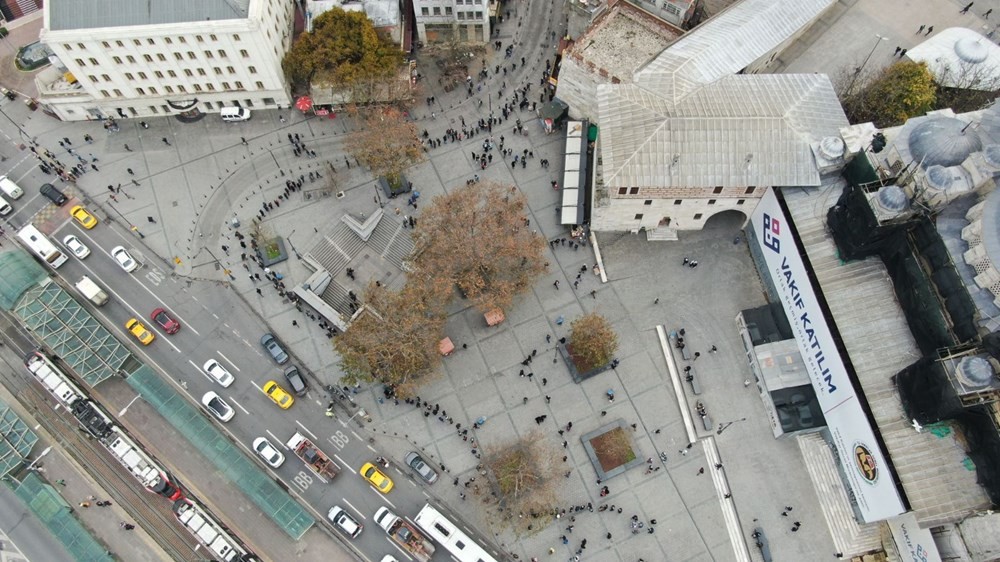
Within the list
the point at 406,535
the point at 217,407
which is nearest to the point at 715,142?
the point at 406,535

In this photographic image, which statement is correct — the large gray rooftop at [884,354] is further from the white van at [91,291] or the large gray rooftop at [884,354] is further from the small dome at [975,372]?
the white van at [91,291]

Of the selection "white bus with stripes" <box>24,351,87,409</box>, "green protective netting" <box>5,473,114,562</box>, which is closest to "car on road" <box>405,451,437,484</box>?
"green protective netting" <box>5,473,114,562</box>

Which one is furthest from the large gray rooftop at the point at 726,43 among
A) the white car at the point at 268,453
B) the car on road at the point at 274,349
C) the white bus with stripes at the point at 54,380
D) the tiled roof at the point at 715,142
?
the white bus with stripes at the point at 54,380

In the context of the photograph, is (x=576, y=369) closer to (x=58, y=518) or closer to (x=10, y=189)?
(x=58, y=518)

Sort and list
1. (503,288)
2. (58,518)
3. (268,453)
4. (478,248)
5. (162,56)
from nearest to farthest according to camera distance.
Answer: (58,518) → (478,248) → (268,453) → (503,288) → (162,56)

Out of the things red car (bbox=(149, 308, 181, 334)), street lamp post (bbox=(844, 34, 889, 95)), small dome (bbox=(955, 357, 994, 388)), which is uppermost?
street lamp post (bbox=(844, 34, 889, 95))

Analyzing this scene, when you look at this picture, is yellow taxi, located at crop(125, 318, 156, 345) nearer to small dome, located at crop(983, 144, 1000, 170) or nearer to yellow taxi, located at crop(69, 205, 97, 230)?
yellow taxi, located at crop(69, 205, 97, 230)
